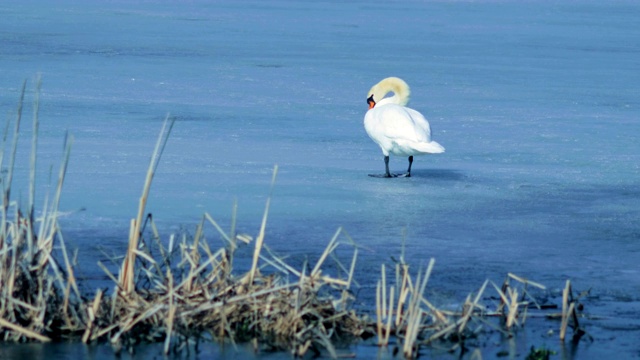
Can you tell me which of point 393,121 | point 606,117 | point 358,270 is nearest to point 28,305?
point 358,270

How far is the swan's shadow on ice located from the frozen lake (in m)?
0.03

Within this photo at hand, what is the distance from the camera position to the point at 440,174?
7.98 m

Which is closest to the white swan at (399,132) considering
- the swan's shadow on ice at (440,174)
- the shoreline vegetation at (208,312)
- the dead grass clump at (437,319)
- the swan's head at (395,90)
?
the swan's shadow on ice at (440,174)

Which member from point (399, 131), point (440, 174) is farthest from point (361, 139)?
point (399, 131)

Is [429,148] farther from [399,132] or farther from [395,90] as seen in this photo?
[395,90]

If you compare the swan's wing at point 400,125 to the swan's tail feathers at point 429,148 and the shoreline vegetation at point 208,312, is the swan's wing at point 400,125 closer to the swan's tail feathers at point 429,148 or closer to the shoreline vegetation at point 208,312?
the swan's tail feathers at point 429,148

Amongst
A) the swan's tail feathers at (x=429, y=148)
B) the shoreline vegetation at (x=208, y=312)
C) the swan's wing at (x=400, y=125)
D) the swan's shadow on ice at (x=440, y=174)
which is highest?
the swan's wing at (x=400, y=125)

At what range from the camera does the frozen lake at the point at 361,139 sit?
579cm

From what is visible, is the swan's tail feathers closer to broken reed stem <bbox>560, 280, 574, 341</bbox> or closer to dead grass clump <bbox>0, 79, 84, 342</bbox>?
broken reed stem <bbox>560, 280, 574, 341</bbox>

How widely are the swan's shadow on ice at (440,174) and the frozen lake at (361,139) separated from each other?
0.03 m

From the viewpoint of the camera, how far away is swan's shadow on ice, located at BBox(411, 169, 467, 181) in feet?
25.5

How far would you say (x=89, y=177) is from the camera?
730cm

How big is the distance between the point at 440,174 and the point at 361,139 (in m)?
1.35

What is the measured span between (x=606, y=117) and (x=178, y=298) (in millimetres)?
6540
